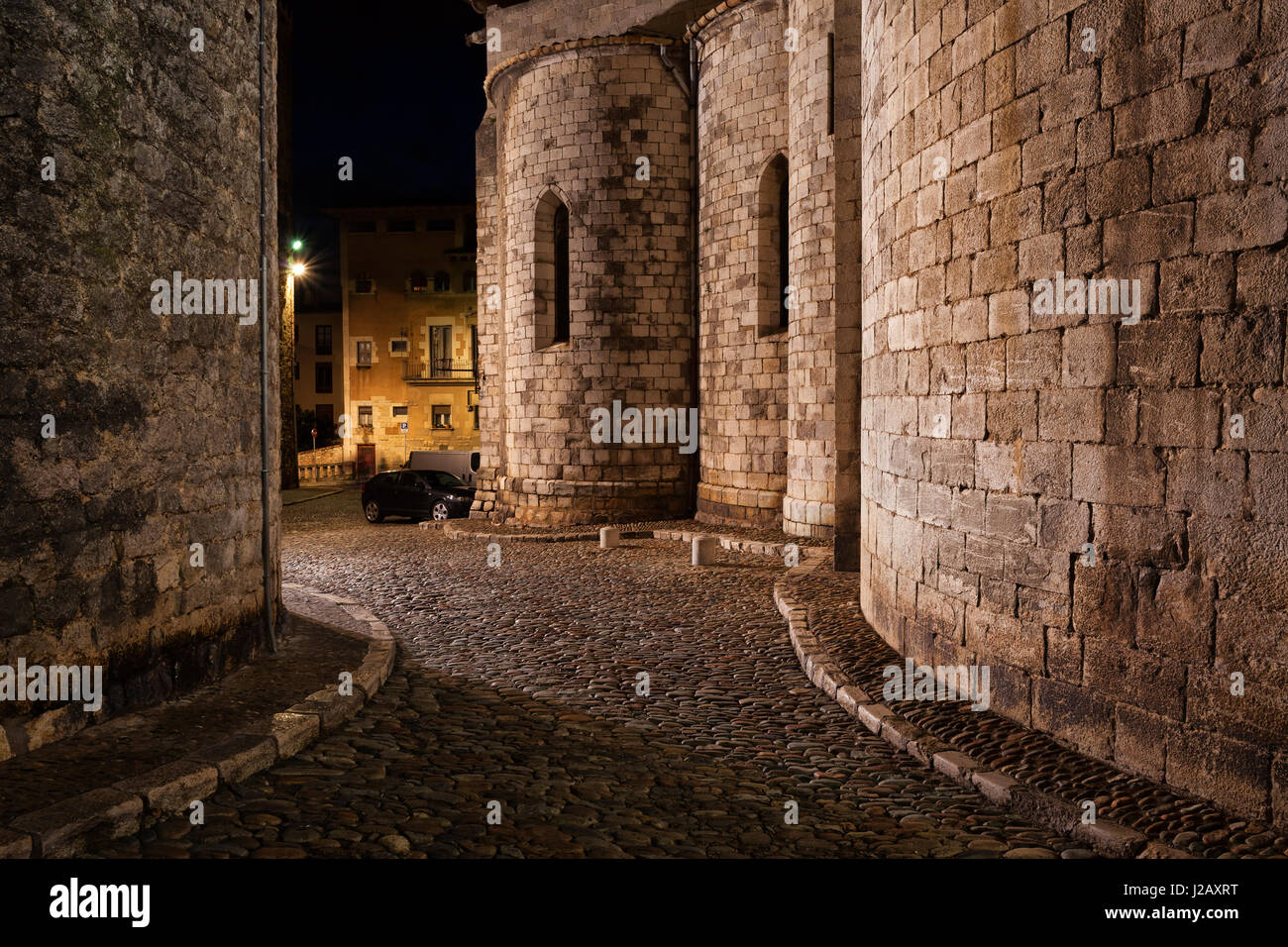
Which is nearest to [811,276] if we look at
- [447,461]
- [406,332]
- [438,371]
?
[447,461]

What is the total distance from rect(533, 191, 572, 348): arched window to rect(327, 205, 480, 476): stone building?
2370cm

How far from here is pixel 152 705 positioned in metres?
5.69

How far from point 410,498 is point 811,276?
1003cm

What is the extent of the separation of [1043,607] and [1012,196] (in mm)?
2236

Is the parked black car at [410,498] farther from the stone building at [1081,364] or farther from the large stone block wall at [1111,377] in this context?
the large stone block wall at [1111,377]

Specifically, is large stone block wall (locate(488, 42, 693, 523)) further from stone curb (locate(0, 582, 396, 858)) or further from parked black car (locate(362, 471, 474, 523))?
stone curb (locate(0, 582, 396, 858))

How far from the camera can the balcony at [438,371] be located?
138ft

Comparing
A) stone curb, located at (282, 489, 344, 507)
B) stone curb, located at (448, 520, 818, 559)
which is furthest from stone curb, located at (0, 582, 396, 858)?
stone curb, located at (282, 489, 344, 507)

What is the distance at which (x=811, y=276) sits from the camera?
46.6ft

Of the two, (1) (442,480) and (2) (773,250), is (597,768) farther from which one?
(1) (442,480)

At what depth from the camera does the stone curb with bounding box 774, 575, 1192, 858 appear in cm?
395
